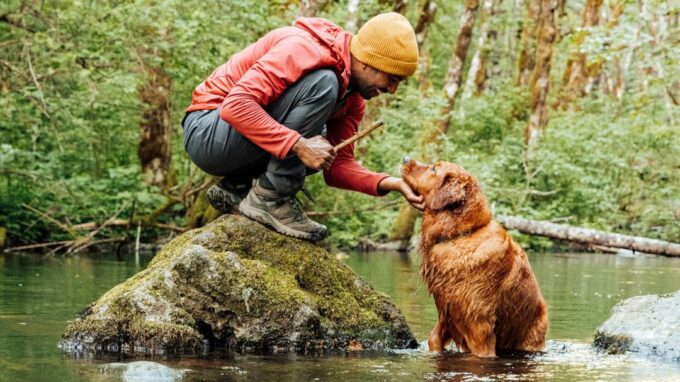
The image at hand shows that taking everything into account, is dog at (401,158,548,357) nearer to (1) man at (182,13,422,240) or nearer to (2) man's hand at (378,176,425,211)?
(2) man's hand at (378,176,425,211)

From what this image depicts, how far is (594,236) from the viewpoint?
12938 mm

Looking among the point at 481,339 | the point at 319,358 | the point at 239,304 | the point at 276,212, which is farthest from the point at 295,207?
the point at 481,339

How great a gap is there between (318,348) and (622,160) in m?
20.0

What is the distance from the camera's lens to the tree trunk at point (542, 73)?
26.1 meters

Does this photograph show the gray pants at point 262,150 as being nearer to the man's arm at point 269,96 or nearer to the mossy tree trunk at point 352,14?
the man's arm at point 269,96

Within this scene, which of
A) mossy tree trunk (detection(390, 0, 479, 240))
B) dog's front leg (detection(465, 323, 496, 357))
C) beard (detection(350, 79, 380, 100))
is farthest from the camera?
mossy tree trunk (detection(390, 0, 479, 240))

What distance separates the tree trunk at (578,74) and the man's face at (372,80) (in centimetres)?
2828

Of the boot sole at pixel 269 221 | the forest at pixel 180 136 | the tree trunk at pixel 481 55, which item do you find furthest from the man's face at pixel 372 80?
the tree trunk at pixel 481 55

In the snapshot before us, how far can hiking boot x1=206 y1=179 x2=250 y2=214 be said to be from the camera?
19.1 ft

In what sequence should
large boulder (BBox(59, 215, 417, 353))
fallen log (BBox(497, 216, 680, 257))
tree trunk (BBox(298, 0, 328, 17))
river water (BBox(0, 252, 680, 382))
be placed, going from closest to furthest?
river water (BBox(0, 252, 680, 382))
large boulder (BBox(59, 215, 417, 353))
fallen log (BBox(497, 216, 680, 257))
tree trunk (BBox(298, 0, 328, 17))

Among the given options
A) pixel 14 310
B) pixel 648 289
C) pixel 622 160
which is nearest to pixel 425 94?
pixel 622 160

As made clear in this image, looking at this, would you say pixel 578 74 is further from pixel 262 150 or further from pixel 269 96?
pixel 269 96

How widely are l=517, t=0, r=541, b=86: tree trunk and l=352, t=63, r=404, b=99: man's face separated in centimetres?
2590

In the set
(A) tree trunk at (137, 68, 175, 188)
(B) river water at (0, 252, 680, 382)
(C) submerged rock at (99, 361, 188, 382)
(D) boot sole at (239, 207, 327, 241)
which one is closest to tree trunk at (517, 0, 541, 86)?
(A) tree trunk at (137, 68, 175, 188)
